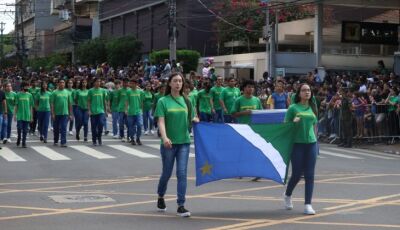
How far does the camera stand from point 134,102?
22.0 metres

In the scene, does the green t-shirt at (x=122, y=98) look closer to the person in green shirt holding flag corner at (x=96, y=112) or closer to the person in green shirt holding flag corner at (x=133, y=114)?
the person in green shirt holding flag corner at (x=133, y=114)

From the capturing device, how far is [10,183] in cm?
1350

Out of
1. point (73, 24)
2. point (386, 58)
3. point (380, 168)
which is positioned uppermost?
point (73, 24)

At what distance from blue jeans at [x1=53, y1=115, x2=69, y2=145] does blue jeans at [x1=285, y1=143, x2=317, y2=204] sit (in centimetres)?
1167

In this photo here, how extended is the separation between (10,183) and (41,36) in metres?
Answer: 92.4

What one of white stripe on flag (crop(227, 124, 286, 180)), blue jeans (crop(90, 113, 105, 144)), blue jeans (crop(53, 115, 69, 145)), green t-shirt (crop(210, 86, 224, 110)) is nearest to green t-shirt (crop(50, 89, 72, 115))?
blue jeans (crop(53, 115, 69, 145))

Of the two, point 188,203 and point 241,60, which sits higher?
point 241,60

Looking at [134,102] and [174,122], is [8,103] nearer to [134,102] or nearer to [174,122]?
[134,102]

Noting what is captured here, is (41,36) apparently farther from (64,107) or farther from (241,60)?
(64,107)

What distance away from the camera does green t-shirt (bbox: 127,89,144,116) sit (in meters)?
21.9

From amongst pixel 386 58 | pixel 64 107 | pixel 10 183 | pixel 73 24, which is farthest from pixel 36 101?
pixel 73 24

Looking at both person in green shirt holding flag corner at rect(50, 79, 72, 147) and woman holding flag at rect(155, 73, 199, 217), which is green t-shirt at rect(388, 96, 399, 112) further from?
woman holding flag at rect(155, 73, 199, 217)

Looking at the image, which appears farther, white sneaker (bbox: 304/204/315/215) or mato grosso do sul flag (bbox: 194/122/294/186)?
mato grosso do sul flag (bbox: 194/122/294/186)

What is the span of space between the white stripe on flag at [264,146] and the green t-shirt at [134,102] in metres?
11.3
